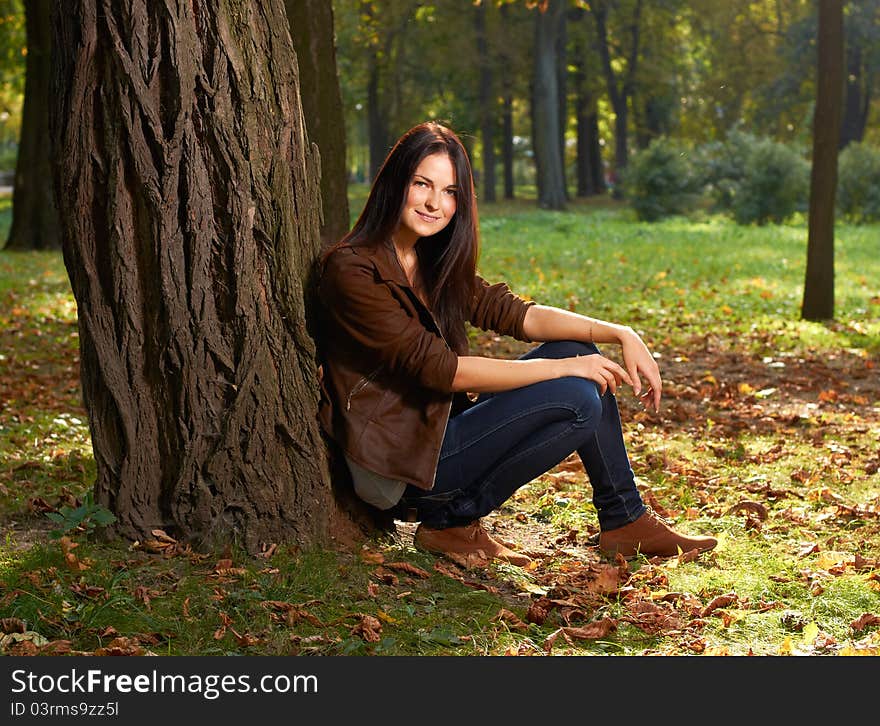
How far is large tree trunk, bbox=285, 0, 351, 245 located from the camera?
8109 mm

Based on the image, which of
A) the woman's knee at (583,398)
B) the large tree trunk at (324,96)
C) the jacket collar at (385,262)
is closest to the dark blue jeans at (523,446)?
the woman's knee at (583,398)

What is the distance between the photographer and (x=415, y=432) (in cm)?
416

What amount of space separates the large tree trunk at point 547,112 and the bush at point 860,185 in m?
8.35

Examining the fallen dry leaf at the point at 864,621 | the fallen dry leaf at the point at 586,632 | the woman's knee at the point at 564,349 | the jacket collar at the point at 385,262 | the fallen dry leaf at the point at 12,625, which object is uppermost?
the jacket collar at the point at 385,262

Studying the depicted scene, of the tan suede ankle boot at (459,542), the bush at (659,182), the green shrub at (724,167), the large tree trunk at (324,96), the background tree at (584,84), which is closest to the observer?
the tan suede ankle boot at (459,542)

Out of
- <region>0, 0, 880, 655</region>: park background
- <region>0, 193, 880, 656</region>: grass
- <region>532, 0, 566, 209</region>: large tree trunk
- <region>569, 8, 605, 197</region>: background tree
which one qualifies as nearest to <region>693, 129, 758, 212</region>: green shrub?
<region>532, 0, 566, 209</region>: large tree trunk

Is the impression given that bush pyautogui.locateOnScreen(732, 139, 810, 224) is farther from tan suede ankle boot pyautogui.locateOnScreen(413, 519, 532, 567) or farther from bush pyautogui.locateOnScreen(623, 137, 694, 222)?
tan suede ankle boot pyautogui.locateOnScreen(413, 519, 532, 567)

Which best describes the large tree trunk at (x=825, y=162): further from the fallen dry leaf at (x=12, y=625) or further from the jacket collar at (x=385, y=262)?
the fallen dry leaf at (x=12, y=625)

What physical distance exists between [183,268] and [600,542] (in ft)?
6.48

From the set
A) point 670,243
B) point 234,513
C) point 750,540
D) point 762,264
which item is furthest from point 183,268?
point 670,243

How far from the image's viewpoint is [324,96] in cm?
832

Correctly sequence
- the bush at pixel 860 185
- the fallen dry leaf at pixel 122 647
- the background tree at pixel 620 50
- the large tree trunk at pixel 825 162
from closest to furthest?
1. the fallen dry leaf at pixel 122 647
2. the large tree trunk at pixel 825 162
3. the bush at pixel 860 185
4. the background tree at pixel 620 50

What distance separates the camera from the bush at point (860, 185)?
25.0 metres

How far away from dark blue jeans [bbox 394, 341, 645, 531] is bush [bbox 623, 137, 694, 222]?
23.7 metres
